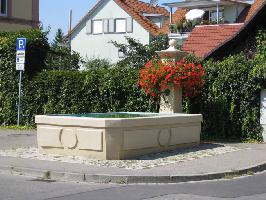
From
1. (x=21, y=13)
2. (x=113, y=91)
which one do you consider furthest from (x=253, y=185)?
(x=21, y=13)

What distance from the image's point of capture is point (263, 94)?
710 inches

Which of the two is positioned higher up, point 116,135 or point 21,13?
point 21,13

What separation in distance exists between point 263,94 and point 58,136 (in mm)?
6680

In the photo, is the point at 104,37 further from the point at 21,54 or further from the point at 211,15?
the point at 21,54

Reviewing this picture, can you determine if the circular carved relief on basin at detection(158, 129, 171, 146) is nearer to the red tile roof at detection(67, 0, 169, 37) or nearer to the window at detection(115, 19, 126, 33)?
the red tile roof at detection(67, 0, 169, 37)

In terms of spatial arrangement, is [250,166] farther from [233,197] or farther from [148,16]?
[148,16]

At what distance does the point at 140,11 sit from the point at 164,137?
4023cm

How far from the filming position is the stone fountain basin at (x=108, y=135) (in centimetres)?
1389

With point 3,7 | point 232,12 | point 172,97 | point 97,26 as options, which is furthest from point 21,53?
point 97,26

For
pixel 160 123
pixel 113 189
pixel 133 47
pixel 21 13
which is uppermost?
pixel 21 13

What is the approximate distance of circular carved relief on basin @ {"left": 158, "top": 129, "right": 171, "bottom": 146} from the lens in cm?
1523

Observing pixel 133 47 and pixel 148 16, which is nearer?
pixel 133 47

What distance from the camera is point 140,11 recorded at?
5459 centimetres

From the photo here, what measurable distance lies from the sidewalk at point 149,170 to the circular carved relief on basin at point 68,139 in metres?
1.04
